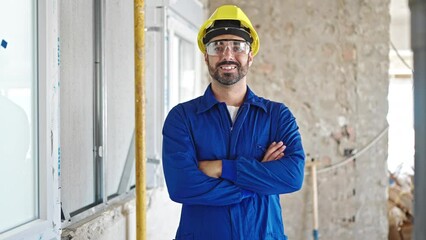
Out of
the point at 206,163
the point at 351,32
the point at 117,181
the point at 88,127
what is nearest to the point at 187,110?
the point at 206,163

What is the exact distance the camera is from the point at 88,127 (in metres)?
1.86

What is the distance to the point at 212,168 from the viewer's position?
169cm

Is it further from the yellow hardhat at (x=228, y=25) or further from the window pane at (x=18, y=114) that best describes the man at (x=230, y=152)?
the window pane at (x=18, y=114)

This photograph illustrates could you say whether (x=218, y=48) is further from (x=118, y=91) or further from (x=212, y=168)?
(x=118, y=91)

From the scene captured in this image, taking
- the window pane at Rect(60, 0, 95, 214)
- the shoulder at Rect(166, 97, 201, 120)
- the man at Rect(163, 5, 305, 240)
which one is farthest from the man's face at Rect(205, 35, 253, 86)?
the window pane at Rect(60, 0, 95, 214)

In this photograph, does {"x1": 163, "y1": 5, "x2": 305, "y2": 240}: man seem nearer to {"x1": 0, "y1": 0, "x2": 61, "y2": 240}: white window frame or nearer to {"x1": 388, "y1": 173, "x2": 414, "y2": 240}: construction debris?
{"x1": 0, "y1": 0, "x2": 61, "y2": 240}: white window frame

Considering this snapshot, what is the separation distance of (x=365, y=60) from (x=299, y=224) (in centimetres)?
143

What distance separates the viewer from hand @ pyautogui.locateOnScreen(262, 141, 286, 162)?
1.73m

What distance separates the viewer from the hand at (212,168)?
1.68 metres

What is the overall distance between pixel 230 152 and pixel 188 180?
20cm

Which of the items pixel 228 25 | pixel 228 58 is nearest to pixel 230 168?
pixel 228 58

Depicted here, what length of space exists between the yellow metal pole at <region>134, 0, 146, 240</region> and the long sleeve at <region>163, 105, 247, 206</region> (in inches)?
5.0

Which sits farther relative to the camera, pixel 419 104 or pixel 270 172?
pixel 270 172

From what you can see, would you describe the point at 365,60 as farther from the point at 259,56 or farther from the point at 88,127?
the point at 88,127
